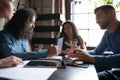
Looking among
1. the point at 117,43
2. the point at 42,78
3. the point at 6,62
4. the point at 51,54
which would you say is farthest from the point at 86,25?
the point at 42,78

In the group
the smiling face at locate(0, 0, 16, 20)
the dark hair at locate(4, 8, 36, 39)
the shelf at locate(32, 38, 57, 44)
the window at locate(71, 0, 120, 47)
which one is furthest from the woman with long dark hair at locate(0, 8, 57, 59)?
the window at locate(71, 0, 120, 47)

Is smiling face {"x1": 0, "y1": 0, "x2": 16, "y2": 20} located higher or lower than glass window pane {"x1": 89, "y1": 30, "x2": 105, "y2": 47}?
higher

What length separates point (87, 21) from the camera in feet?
12.5

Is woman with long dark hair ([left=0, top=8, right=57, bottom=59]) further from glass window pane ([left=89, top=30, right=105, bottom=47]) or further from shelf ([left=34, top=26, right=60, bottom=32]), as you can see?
glass window pane ([left=89, top=30, right=105, bottom=47])

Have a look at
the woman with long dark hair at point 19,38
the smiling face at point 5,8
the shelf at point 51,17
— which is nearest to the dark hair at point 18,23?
the woman with long dark hair at point 19,38

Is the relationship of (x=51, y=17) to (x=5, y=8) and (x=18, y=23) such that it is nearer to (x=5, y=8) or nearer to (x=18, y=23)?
(x=18, y=23)

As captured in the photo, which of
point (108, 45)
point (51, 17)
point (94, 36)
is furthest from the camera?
point (94, 36)

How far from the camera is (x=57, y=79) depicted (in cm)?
78

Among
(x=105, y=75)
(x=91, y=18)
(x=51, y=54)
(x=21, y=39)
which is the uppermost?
(x=91, y=18)

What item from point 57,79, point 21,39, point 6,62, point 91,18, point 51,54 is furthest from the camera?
point 91,18

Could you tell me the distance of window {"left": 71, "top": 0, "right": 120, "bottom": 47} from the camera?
3746 mm

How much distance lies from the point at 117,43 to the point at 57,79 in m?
1.26

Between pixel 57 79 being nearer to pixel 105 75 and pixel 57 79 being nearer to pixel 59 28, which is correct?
pixel 105 75

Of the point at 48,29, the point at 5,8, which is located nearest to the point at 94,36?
the point at 48,29
